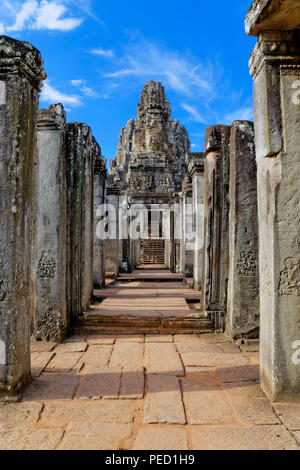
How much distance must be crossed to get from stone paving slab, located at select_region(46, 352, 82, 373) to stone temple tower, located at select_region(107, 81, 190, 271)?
699 centimetres

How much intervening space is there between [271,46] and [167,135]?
30528 mm

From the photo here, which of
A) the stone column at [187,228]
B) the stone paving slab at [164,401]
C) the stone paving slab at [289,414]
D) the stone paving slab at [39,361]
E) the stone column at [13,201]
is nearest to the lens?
the stone paving slab at [289,414]

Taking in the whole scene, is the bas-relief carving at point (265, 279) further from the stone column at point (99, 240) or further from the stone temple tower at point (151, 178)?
the stone temple tower at point (151, 178)

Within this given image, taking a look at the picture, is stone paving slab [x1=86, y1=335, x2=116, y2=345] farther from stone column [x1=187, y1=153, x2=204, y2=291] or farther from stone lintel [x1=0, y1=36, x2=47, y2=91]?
stone column [x1=187, y1=153, x2=204, y2=291]

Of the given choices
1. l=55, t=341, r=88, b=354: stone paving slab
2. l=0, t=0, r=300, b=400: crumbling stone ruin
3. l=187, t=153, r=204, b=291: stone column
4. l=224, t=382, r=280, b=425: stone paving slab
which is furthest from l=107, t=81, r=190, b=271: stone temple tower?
l=224, t=382, r=280, b=425: stone paving slab

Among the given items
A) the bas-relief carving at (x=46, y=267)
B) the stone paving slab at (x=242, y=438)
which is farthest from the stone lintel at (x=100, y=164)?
the stone paving slab at (x=242, y=438)

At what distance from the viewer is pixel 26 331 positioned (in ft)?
9.92

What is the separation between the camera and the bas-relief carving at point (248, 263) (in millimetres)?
4316

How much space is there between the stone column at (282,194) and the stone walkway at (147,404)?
0.36 meters

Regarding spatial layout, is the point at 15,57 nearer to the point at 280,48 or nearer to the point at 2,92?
the point at 2,92

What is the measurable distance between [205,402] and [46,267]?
2674 mm

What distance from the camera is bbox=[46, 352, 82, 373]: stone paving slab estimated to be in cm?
341

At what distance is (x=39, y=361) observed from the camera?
3.63m

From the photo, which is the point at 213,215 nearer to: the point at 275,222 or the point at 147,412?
the point at 275,222
